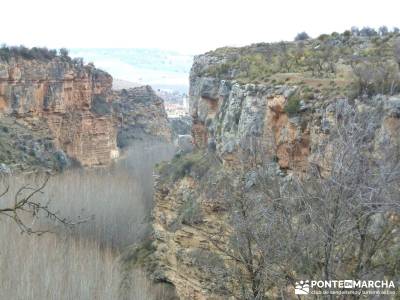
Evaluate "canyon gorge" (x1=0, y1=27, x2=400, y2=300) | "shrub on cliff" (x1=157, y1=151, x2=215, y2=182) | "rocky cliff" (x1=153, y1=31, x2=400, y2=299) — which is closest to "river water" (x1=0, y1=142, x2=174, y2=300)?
"canyon gorge" (x1=0, y1=27, x2=400, y2=300)

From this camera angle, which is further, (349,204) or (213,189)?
(213,189)

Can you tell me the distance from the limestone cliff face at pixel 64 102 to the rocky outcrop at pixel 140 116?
7348mm

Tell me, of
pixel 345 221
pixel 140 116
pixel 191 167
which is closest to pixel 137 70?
pixel 140 116

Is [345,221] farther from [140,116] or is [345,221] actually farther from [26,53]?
[140,116]

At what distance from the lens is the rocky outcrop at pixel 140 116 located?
56.1 meters

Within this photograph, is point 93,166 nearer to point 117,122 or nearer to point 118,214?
point 117,122

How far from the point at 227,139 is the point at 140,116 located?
40076mm

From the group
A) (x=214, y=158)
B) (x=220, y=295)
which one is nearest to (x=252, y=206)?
(x=220, y=295)

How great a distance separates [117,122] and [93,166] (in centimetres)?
824

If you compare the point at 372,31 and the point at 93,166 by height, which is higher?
the point at 372,31

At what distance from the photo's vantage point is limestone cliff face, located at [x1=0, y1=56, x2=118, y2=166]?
1550 inches

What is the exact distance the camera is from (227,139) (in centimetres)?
2041

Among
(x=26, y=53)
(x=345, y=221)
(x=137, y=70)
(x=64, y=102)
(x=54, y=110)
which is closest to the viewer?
(x=345, y=221)

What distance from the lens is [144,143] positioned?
5416cm
